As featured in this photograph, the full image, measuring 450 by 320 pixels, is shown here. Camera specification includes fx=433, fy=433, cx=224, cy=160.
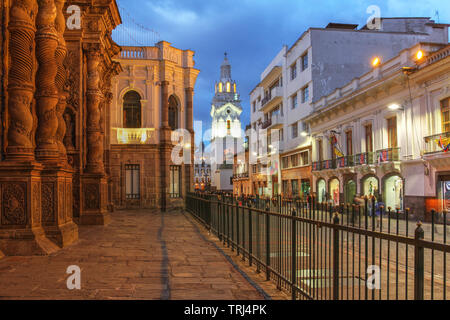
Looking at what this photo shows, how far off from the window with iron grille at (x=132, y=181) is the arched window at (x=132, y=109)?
9.31 ft

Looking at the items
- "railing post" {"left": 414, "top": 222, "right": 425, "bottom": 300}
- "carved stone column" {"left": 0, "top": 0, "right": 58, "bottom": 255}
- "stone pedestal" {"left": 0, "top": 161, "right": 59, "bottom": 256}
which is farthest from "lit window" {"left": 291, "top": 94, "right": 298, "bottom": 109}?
"railing post" {"left": 414, "top": 222, "right": 425, "bottom": 300}

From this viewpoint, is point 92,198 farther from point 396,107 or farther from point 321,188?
point 321,188

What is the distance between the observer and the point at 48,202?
930cm

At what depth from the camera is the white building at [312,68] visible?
34938mm

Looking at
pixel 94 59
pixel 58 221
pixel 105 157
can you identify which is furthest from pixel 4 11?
pixel 105 157

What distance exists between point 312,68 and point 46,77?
92.5ft

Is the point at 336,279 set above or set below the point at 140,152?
below

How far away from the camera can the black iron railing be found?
3.42m

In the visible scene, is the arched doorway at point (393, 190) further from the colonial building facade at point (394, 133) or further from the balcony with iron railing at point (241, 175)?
the balcony with iron railing at point (241, 175)

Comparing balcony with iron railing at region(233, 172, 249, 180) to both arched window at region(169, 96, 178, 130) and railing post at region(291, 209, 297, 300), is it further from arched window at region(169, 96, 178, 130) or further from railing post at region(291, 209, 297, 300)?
railing post at region(291, 209, 297, 300)

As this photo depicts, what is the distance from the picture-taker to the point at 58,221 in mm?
9398

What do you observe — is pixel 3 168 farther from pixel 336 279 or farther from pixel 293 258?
pixel 336 279

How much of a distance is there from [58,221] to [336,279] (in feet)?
23.2

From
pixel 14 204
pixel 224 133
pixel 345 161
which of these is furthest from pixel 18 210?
pixel 224 133
